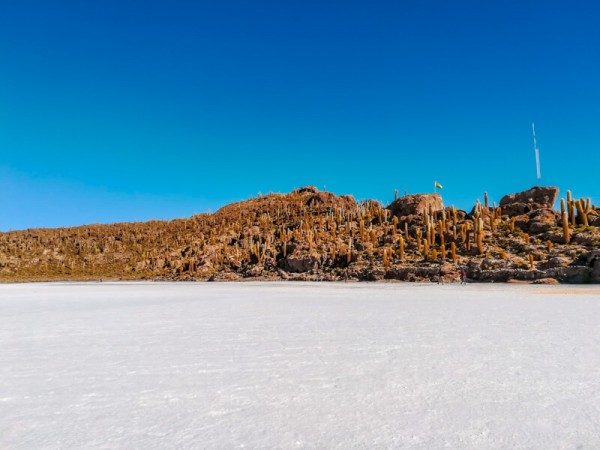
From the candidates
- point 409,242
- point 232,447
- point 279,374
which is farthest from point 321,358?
point 409,242

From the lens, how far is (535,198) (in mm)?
41281

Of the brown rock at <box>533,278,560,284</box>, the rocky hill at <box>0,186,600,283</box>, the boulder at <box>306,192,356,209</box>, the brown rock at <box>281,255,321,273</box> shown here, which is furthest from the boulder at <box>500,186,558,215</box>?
the boulder at <box>306,192,356,209</box>

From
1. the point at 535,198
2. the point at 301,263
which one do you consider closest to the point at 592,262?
the point at 535,198

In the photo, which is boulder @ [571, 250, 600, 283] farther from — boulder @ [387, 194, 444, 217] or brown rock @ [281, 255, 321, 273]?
brown rock @ [281, 255, 321, 273]

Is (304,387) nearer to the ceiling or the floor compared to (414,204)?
nearer to the floor

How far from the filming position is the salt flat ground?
3188 millimetres

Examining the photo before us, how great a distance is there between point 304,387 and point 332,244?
36.4 m

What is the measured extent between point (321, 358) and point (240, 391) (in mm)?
1605

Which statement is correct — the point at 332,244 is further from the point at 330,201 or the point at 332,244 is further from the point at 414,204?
the point at 330,201

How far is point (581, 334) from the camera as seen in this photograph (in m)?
7.20

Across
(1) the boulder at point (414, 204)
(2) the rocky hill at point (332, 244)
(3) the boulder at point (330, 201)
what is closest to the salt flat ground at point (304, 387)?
(2) the rocky hill at point (332, 244)

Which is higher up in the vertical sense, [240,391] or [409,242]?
[409,242]

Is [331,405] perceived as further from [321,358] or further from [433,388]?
[321,358]

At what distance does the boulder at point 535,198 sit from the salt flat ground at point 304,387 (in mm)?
34746
